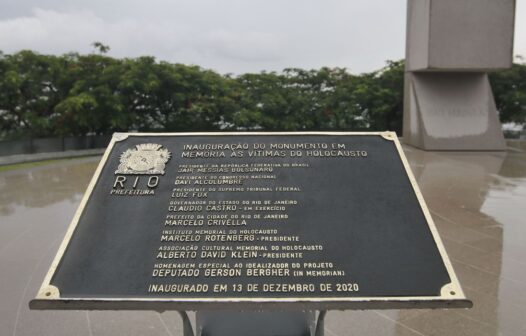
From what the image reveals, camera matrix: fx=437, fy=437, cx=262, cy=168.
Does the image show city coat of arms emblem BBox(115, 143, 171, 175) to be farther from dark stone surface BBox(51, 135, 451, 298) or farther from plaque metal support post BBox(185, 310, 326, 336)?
plaque metal support post BBox(185, 310, 326, 336)

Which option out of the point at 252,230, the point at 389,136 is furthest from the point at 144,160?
the point at 389,136

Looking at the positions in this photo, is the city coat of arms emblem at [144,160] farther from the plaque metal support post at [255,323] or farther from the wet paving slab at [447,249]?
the wet paving slab at [447,249]

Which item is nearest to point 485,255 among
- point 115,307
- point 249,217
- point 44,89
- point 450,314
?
point 450,314

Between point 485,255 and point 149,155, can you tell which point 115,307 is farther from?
point 485,255

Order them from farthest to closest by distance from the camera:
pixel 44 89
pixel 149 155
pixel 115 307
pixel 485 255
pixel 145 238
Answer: pixel 44 89 < pixel 485 255 < pixel 149 155 < pixel 145 238 < pixel 115 307

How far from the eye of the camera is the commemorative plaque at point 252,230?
7.67 ft

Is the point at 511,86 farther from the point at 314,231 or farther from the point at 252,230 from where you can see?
the point at 252,230

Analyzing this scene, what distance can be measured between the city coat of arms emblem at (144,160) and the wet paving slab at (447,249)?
4.76ft

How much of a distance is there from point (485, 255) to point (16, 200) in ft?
26.5

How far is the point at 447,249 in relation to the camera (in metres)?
5.30

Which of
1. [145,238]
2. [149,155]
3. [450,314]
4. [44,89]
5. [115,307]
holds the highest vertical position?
[44,89]

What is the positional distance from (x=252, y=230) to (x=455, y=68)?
12.5 meters

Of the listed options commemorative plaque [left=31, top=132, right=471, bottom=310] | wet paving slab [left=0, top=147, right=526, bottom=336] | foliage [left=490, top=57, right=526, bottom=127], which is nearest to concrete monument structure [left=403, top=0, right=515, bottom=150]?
wet paving slab [left=0, top=147, right=526, bottom=336]

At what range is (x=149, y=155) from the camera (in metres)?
3.25
